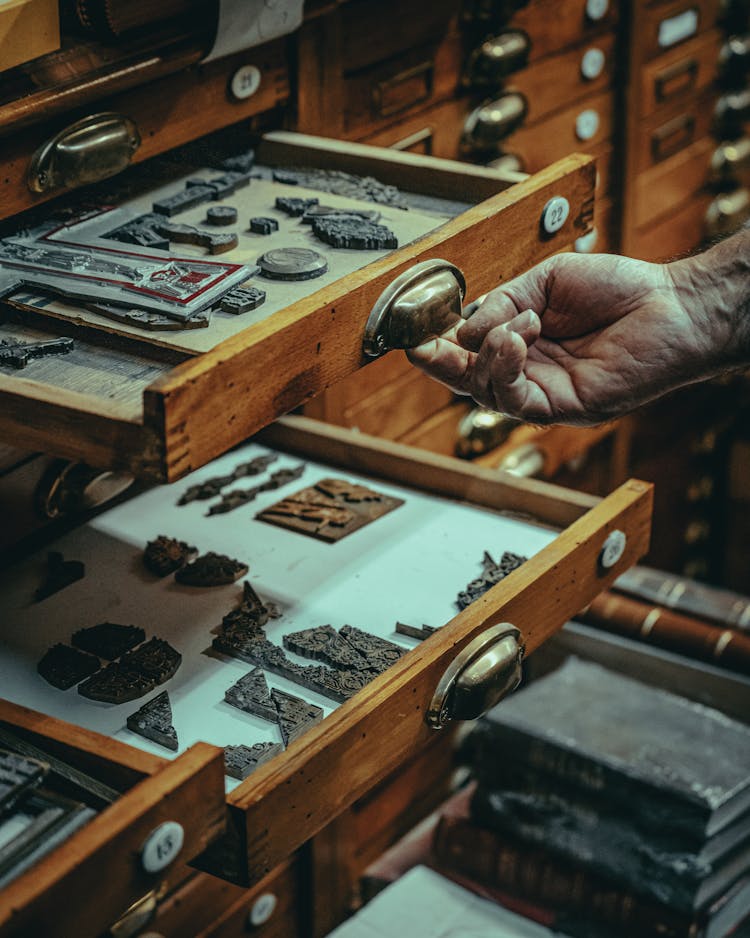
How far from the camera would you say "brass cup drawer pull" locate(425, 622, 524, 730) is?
3.84 ft

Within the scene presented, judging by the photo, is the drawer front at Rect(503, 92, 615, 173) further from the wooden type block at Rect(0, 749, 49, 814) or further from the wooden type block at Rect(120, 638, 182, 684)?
the wooden type block at Rect(0, 749, 49, 814)

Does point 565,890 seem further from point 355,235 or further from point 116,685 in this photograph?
point 355,235

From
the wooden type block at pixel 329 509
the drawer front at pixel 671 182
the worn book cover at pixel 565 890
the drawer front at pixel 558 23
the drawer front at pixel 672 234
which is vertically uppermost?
the drawer front at pixel 558 23

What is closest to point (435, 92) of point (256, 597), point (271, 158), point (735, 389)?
point (271, 158)

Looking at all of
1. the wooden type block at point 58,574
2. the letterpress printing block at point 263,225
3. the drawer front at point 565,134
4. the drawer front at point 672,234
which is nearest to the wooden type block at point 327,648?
the wooden type block at point 58,574

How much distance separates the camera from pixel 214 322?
105 cm

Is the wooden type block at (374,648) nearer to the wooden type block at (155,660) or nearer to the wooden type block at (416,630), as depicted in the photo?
the wooden type block at (416,630)

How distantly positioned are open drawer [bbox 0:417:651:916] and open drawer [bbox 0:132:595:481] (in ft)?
0.78

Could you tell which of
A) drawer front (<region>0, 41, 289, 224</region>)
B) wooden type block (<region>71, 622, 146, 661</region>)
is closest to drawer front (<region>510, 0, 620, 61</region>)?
drawer front (<region>0, 41, 289, 224</region>)

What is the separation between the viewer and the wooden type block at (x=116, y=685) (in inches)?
46.1

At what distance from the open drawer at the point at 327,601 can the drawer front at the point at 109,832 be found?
0.04 ft

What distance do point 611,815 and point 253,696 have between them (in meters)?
0.80

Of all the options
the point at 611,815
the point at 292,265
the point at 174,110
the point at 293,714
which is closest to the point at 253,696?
the point at 293,714

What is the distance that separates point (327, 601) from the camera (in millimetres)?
1343
